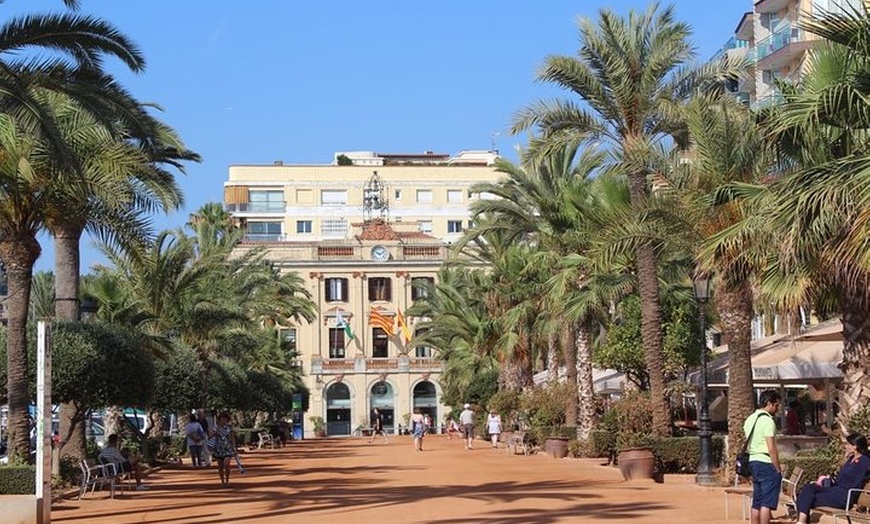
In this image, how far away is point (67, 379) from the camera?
27.7m

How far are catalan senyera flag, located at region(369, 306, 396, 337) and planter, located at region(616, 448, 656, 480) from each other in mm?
79475

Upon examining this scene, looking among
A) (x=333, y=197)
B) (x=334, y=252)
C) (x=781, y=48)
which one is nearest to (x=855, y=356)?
(x=781, y=48)

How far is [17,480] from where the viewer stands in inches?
962

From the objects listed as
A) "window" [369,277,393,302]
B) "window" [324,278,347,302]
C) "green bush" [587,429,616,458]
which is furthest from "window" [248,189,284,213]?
"green bush" [587,429,616,458]

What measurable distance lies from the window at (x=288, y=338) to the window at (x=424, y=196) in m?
16.9

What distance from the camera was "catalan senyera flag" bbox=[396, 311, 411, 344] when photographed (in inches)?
4205

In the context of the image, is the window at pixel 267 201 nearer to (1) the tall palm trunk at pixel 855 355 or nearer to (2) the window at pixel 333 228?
(2) the window at pixel 333 228

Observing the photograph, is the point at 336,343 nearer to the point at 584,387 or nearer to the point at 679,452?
the point at 584,387

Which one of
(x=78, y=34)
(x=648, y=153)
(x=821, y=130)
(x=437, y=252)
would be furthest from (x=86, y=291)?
(x=437, y=252)

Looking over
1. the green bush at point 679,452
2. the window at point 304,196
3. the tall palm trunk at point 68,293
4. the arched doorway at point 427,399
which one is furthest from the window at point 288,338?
the green bush at point 679,452

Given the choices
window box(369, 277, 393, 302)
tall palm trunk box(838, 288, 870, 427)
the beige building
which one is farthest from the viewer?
window box(369, 277, 393, 302)

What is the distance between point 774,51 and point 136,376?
3479cm

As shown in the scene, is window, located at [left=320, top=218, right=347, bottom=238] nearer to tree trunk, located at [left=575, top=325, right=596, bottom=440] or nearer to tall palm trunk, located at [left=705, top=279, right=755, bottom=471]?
tree trunk, located at [left=575, top=325, right=596, bottom=440]

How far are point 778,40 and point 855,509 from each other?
44.5 m
